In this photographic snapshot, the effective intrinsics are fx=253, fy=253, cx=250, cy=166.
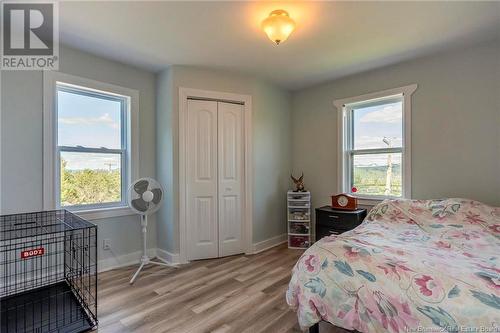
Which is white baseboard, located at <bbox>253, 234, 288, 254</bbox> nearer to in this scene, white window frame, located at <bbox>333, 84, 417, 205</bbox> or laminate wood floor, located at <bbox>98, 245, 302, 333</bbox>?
laminate wood floor, located at <bbox>98, 245, 302, 333</bbox>

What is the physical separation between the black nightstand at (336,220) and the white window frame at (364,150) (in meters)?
0.41

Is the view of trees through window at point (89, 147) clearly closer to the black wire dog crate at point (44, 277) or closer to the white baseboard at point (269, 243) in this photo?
the black wire dog crate at point (44, 277)

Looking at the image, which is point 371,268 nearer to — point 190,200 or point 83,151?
point 190,200

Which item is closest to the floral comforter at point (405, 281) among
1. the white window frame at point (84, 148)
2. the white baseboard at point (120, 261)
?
the white baseboard at point (120, 261)

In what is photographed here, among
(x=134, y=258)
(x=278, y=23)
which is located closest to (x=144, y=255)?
(x=134, y=258)

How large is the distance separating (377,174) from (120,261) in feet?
11.4

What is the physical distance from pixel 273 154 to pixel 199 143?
4.02 ft

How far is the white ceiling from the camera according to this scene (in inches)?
80.4

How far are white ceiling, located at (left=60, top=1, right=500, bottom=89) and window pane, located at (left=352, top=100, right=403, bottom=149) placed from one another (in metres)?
0.62

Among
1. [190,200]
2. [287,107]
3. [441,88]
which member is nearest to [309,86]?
[287,107]

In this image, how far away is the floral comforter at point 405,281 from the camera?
1177mm

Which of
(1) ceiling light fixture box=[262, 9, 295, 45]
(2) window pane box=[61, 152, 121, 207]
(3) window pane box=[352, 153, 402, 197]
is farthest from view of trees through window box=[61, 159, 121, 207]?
(3) window pane box=[352, 153, 402, 197]

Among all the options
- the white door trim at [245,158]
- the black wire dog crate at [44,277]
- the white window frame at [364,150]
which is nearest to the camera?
the black wire dog crate at [44,277]

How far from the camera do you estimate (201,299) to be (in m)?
2.29
